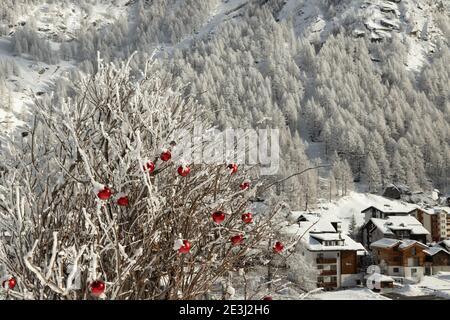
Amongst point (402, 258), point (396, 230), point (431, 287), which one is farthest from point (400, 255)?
point (396, 230)

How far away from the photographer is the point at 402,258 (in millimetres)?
24500

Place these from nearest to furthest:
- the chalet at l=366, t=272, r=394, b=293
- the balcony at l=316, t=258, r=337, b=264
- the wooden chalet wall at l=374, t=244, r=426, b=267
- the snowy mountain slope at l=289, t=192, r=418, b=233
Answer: the chalet at l=366, t=272, r=394, b=293
the balcony at l=316, t=258, r=337, b=264
the wooden chalet wall at l=374, t=244, r=426, b=267
the snowy mountain slope at l=289, t=192, r=418, b=233

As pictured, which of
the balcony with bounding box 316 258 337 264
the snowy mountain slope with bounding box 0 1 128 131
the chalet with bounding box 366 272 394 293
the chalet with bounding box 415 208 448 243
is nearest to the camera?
the chalet with bounding box 366 272 394 293

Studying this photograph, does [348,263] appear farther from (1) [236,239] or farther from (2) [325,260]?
(1) [236,239]

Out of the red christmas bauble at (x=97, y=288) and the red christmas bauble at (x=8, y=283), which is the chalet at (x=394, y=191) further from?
the red christmas bauble at (x=97, y=288)

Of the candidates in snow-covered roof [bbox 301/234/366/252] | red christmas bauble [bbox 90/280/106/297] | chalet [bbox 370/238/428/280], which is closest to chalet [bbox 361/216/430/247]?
chalet [bbox 370/238/428/280]

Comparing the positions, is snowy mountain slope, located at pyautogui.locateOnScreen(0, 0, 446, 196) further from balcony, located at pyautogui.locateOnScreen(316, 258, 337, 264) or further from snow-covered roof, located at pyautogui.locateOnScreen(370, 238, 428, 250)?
balcony, located at pyautogui.locateOnScreen(316, 258, 337, 264)

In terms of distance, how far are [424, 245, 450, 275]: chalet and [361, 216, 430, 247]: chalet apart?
1.80m

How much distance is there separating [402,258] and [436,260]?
3.06 metres

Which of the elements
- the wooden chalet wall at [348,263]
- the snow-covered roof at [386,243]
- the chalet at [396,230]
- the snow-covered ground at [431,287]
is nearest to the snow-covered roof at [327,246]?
the wooden chalet wall at [348,263]

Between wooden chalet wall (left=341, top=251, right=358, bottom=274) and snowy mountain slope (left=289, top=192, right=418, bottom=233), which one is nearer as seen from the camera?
wooden chalet wall (left=341, top=251, right=358, bottom=274)

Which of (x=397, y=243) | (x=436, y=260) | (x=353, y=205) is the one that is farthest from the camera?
(x=353, y=205)

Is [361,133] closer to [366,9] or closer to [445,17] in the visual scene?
[366,9]

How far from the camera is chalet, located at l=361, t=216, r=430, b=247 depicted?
27.5 m
